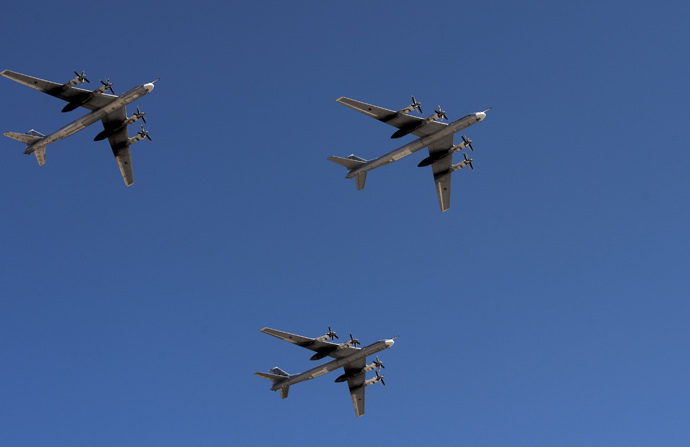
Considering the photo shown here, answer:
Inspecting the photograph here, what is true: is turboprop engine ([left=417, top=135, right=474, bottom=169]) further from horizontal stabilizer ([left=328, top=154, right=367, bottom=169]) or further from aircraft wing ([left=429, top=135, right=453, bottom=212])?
horizontal stabilizer ([left=328, top=154, right=367, bottom=169])

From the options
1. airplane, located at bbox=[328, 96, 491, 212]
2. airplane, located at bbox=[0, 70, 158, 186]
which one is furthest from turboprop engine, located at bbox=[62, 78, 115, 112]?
airplane, located at bbox=[328, 96, 491, 212]

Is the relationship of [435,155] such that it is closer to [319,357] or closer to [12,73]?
[319,357]

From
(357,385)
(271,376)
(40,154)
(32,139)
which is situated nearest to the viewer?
(40,154)

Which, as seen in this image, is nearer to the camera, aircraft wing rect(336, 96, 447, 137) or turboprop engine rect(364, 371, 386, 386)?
aircraft wing rect(336, 96, 447, 137)

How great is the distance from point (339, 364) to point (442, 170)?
2743 centimetres

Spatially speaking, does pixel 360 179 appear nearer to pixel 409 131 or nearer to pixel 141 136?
pixel 409 131

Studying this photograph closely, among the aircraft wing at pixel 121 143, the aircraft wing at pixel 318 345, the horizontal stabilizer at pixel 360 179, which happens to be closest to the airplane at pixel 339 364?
the aircraft wing at pixel 318 345

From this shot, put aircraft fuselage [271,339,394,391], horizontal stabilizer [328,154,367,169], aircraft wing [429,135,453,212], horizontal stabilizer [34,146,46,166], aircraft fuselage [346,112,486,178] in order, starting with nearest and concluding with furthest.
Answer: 1. aircraft fuselage [346,112,486,178]
2. horizontal stabilizer [34,146,46,166]
3. horizontal stabilizer [328,154,367,169]
4. aircraft fuselage [271,339,394,391]
5. aircraft wing [429,135,453,212]

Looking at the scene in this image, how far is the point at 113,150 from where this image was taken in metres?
95.9

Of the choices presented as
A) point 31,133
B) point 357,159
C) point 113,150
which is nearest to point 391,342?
point 357,159

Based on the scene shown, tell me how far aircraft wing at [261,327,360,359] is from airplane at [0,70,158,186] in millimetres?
29871

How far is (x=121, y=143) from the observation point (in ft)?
313

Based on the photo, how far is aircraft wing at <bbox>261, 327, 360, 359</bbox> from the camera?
9106cm

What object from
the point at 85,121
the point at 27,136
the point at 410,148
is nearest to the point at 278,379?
the point at 410,148
